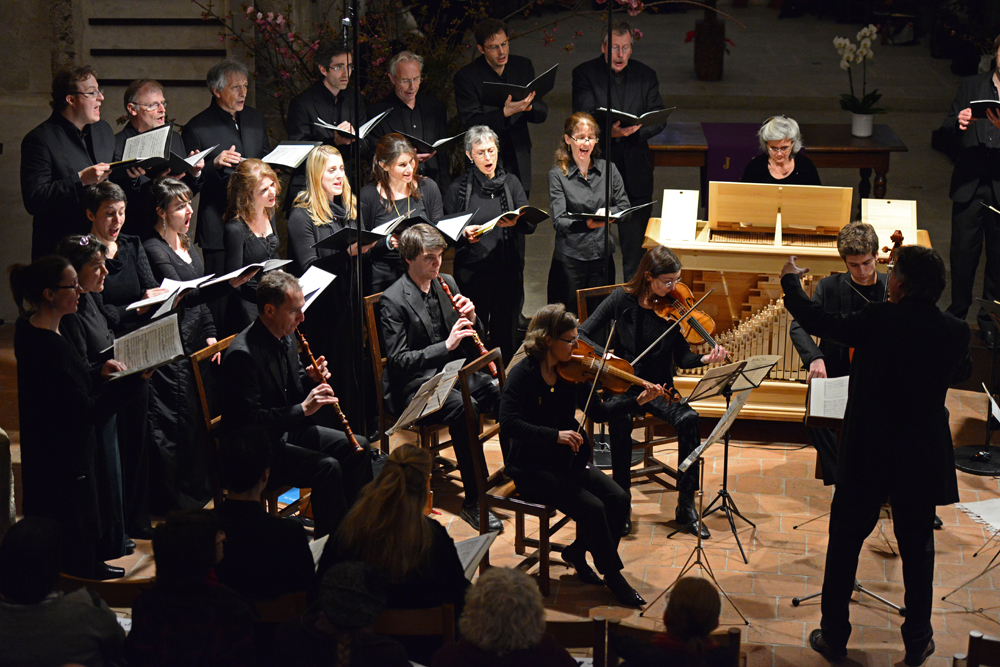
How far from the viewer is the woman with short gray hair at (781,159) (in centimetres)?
597

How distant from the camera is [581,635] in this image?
2754 mm

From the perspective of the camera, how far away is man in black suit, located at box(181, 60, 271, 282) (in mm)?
5617

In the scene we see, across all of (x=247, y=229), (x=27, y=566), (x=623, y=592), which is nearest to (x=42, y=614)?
(x=27, y=566)

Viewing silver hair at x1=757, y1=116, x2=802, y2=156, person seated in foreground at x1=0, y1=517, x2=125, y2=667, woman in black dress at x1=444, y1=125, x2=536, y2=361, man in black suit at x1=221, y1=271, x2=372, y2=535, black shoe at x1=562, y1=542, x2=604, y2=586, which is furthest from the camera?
silver hair at x1=757, y1=116, x2=802, y2=156

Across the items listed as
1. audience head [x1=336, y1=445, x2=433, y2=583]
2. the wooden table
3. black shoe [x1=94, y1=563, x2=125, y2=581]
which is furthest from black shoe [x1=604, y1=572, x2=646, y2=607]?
the wooden table

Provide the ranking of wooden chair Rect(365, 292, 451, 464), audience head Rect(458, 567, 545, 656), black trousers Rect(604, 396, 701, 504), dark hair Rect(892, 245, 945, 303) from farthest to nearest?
wooden chair Rect(365, 292, 451, 464)
black trousers Rect(604, 396, 701, 504)
dark hair Rect(892, 245, 945, 303)
audience head Rect(458, 567, 545, 656)

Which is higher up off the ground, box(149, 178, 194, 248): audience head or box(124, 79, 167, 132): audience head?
box(124, 79, 167, 132): audience head

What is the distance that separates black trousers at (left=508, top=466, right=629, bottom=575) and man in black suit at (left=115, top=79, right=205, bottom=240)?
2.19 meters

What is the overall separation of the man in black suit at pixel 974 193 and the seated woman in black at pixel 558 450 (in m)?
3.15

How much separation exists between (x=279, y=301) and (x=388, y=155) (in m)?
1.63

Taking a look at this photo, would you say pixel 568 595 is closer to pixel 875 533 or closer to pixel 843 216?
pixel 875 533

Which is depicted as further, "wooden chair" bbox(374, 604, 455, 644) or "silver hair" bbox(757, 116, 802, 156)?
"silver hair" bbox(757, 116, 802, 156)

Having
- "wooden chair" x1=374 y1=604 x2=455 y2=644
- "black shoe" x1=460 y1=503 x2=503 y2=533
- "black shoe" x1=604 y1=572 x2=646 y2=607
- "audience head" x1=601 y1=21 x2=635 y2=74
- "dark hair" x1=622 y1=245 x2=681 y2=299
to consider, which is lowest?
"black shoe" x1=604 y1=572 x2=646 y2=607

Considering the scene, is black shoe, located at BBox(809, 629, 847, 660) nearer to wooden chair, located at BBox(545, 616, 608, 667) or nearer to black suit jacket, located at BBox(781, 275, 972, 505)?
black suit jacket, located at BBox(781, 275, 972, 505)
